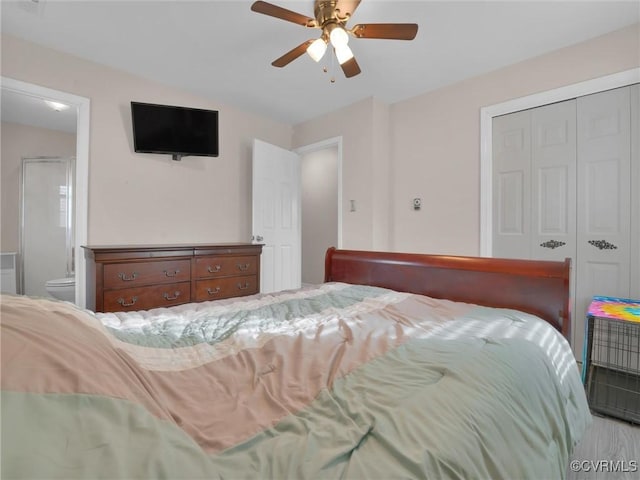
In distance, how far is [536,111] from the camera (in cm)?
270

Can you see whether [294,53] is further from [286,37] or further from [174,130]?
[174,130]

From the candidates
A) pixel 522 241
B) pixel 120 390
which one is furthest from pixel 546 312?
pixel 120 390

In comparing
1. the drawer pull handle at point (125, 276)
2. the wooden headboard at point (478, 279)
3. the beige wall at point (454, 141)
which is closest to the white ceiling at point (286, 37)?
the beige wall at point (454, 141)

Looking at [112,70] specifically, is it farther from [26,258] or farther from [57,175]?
[26,258]

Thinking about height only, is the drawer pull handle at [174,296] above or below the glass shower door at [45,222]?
below

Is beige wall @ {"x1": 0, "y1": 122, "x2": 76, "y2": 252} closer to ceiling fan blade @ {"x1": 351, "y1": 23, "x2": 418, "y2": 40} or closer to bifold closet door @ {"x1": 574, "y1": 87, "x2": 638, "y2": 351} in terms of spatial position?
ceiling fan blade @ {"x1": 351, "y1": 23, "x2": 418, "y2": 40}

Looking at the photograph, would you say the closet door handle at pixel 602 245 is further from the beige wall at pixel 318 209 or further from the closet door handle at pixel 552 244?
the beige wall at pixel 318 209

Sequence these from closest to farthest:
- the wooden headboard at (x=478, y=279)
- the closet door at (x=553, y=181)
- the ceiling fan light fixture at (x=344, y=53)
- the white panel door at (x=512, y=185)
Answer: the wooden headboard at (x=478, y=279)
the ceiling fan light fixture at (x=344, y=53)
the closet door at (x=553, y=181)
the white panel door at (x=512, y=185)

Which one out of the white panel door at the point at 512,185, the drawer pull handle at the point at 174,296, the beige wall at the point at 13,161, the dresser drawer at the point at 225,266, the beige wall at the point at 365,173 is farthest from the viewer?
the beige wall at the point at 13,161

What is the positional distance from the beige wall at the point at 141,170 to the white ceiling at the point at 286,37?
14cm

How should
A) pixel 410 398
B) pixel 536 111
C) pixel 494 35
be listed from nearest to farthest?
pixel 410 398
pixel 494 35
pixel 536 111

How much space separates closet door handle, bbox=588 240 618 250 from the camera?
92.5 inches

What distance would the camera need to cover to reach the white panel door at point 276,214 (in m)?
3.70

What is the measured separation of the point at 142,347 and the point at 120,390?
457 mm
